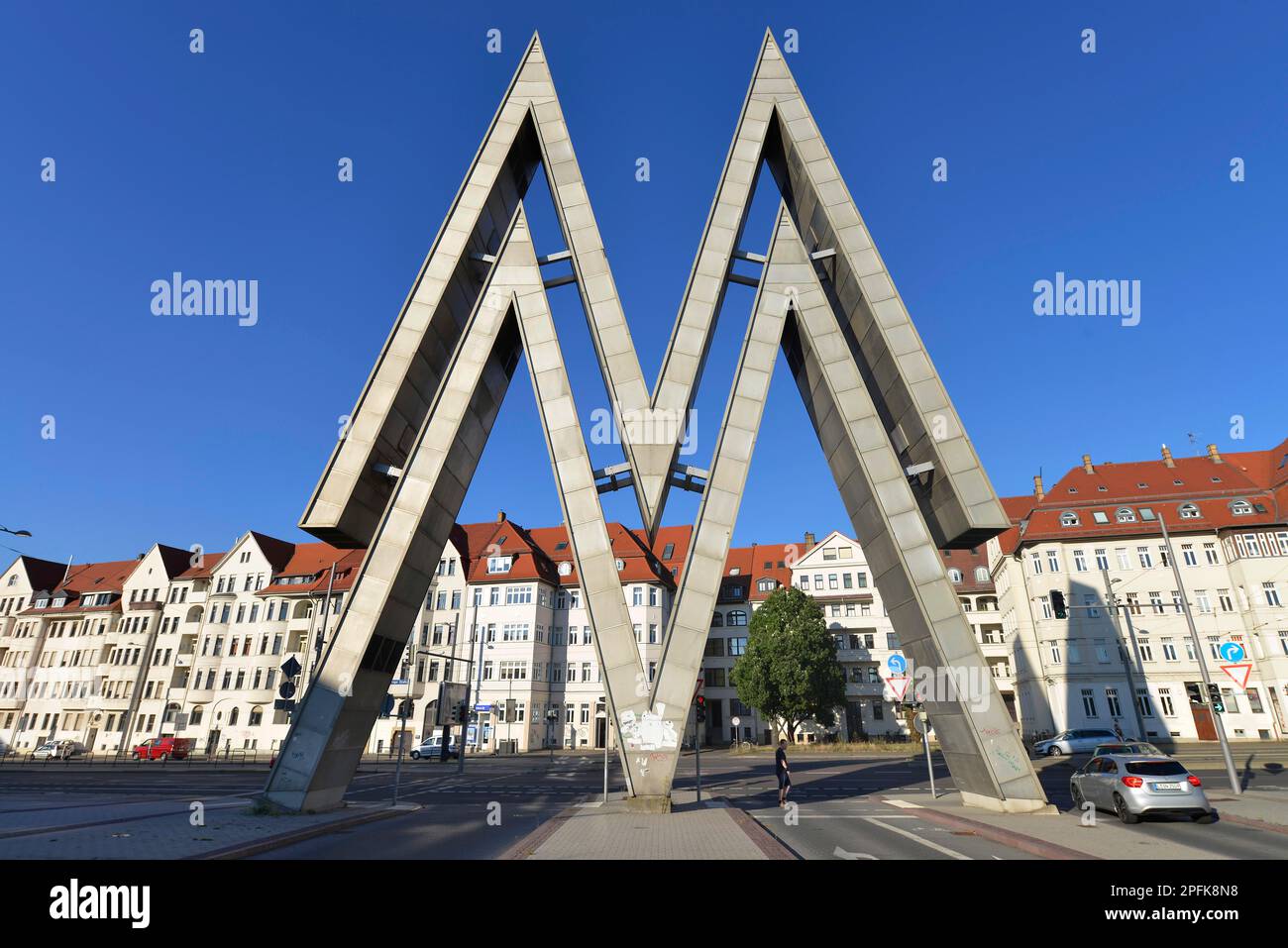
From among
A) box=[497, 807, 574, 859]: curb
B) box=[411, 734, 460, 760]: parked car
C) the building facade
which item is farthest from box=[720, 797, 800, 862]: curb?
box=[411, 734, 460, 760]: parked car

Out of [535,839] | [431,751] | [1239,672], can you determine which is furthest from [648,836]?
[431,751]

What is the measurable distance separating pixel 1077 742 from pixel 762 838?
3849 cm

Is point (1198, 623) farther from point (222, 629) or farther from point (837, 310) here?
point (222, 629)

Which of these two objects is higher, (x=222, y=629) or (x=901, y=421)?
(x=901, y=421)

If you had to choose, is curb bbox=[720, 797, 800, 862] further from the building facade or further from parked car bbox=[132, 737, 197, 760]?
parked car bbox=[132, 737, 197, 760]

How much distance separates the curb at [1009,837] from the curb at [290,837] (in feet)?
45.4

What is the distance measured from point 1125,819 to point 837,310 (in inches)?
679

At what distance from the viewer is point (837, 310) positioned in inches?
950

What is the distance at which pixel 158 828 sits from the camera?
14297 mm

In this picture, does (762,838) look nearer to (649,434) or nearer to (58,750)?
(649,434)

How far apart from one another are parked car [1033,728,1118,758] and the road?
13.0 ft

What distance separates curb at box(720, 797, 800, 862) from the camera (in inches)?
428

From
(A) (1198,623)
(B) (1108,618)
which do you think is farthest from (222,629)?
(A) (1198,623)
